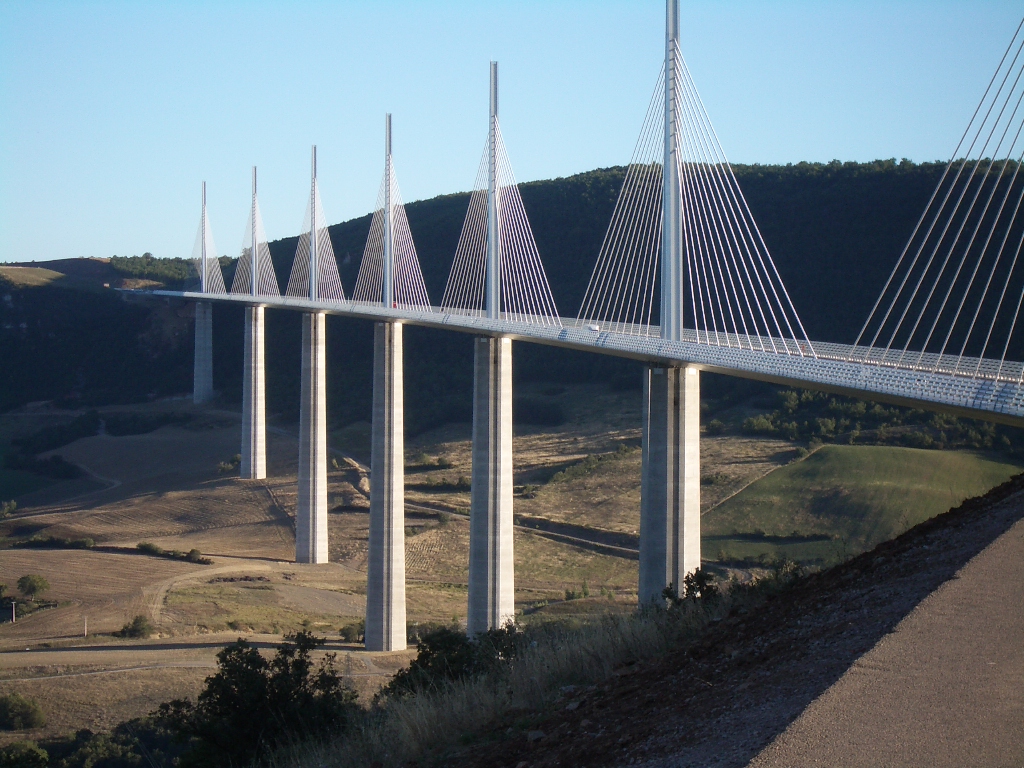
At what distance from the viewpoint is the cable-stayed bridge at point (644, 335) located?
1209 centimetres

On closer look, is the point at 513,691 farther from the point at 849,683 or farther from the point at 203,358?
the point at 203,358

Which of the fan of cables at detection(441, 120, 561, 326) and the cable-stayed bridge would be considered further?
the fan of cables at detection(441, 120, 561, 326)

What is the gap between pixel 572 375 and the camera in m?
63.5

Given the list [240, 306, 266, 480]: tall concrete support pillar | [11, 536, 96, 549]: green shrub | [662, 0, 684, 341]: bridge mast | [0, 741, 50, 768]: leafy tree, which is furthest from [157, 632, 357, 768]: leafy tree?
[240, 306, 266, 480]: tall concrete support pillar

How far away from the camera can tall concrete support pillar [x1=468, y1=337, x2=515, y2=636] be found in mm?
23344

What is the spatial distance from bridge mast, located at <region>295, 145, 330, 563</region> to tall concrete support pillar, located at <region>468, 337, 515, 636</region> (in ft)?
45.7

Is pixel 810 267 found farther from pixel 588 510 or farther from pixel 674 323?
pixel 674 323

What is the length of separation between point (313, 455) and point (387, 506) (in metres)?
9.18

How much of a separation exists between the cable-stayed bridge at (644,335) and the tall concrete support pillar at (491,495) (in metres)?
0.04

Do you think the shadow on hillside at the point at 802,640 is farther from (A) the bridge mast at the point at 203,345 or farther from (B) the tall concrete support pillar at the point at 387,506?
(A) the bridge mast at the point at 203,345

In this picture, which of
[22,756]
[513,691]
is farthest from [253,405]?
[513,691]

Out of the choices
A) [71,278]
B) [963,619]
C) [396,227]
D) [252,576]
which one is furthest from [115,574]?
[71,278]

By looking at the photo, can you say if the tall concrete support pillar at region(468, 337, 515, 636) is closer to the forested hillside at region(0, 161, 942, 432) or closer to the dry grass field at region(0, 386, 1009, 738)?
the dry grass field at region(0, 386, 1009, 738)

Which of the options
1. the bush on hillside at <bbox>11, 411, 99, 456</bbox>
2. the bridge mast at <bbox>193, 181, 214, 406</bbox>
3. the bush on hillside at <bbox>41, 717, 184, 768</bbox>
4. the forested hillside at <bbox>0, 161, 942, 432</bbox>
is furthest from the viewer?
the bridge mast at <bbox>193, 181, 214, 406</bbox>
